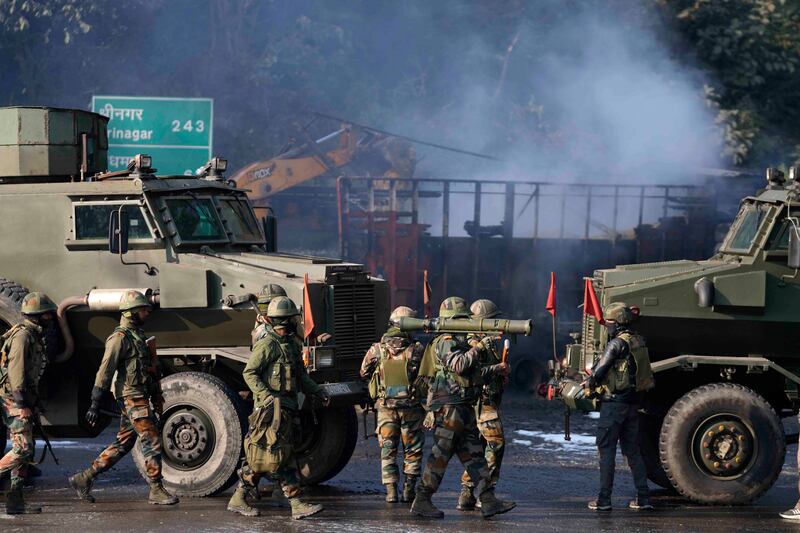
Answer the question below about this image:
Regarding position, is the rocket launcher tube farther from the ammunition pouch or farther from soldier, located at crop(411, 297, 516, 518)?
the ammunition pouch

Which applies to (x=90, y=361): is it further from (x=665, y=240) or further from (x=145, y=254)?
(x=665, y=240)

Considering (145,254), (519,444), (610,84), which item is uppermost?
(610,84)

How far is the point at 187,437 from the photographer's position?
11.3 m

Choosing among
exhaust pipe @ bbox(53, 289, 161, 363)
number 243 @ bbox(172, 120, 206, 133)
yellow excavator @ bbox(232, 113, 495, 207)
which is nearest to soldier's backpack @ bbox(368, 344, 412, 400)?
exhaust pipe @ bbox(53, 289, 161, 363)

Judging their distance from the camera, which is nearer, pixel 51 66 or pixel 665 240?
pixel 665 240

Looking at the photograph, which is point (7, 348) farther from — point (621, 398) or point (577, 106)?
point (577, 106)

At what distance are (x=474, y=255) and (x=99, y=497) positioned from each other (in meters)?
10.3

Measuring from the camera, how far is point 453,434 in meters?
10.3

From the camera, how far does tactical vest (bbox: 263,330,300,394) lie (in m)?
10.3

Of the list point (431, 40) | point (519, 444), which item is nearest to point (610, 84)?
point (431, 40)

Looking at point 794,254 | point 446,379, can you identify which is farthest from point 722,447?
point 446,379

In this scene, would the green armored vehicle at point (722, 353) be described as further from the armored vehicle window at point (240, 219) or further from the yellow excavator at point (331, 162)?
the yellow excavator at point (331, 162)

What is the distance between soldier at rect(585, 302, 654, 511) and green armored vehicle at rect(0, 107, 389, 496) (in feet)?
6.99

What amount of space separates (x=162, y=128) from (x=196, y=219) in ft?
26.4
